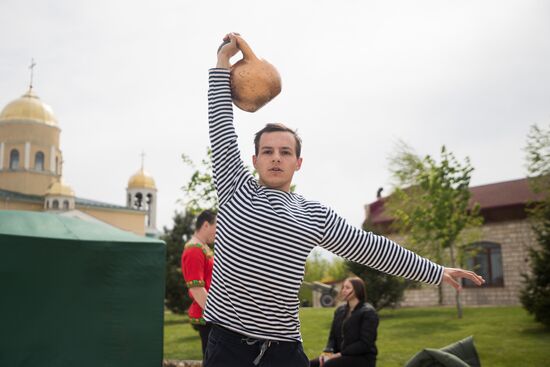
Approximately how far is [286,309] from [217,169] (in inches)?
26.3

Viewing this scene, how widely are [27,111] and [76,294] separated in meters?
48.1

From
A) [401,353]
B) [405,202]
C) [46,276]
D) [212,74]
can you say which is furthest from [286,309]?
[405,202]

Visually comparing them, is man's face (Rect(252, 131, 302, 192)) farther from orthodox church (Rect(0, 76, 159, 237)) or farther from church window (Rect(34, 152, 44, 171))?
church window (Rect(34, 152, 44, 171))

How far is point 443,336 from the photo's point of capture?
13297mm

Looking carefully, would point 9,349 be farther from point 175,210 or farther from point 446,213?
point 175,210

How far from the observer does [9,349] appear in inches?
270

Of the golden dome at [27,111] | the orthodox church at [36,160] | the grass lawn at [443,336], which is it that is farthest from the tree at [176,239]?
the golden dome at [27,111]

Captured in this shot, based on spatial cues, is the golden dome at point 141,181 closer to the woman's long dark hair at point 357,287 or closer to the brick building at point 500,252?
the brick building at point 500,252

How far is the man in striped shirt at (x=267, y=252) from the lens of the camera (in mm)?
1987

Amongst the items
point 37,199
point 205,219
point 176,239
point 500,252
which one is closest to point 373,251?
point 205,219

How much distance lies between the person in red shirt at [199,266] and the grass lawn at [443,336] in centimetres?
536

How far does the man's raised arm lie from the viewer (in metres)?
2.27

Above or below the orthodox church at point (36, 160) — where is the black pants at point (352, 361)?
below

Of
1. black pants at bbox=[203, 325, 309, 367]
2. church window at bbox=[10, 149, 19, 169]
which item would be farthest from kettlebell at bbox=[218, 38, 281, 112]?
church window at bbox=[10, 149, 19, 169]
